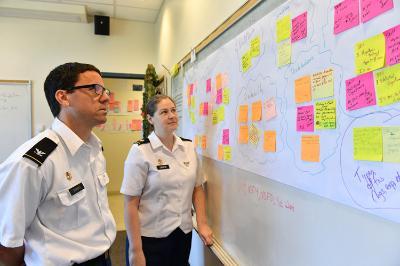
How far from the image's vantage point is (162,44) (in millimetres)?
3857

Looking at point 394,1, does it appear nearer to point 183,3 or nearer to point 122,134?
point 183,3

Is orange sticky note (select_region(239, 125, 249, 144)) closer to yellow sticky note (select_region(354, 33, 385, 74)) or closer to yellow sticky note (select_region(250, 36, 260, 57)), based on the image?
yellow sticky note (select_region(250, 36, 260, 57))

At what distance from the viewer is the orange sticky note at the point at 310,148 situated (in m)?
0.95

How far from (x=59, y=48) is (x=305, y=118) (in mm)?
4146

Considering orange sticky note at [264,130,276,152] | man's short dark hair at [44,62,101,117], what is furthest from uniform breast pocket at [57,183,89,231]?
orange sticky note at [264,130,276,152]

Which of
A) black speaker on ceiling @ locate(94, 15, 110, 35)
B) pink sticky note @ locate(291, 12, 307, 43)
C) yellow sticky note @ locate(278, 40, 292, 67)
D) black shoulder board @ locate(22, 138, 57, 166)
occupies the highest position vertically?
black speaker on ceiling @ locate(94, 15, 110, 35)

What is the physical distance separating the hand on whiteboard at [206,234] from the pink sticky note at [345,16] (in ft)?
4.64

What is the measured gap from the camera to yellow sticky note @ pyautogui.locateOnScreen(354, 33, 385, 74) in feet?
2.39

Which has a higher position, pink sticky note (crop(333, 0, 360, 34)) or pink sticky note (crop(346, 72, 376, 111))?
pink sticky note (crop(333, 0, 360, 34))

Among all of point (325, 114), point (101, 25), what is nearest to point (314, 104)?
point (325, 114)

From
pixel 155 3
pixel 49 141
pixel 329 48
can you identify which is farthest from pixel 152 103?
pixel 155 3

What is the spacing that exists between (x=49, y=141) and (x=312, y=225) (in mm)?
967

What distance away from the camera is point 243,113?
1.46 meters

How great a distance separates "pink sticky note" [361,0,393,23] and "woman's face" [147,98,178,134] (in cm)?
125
